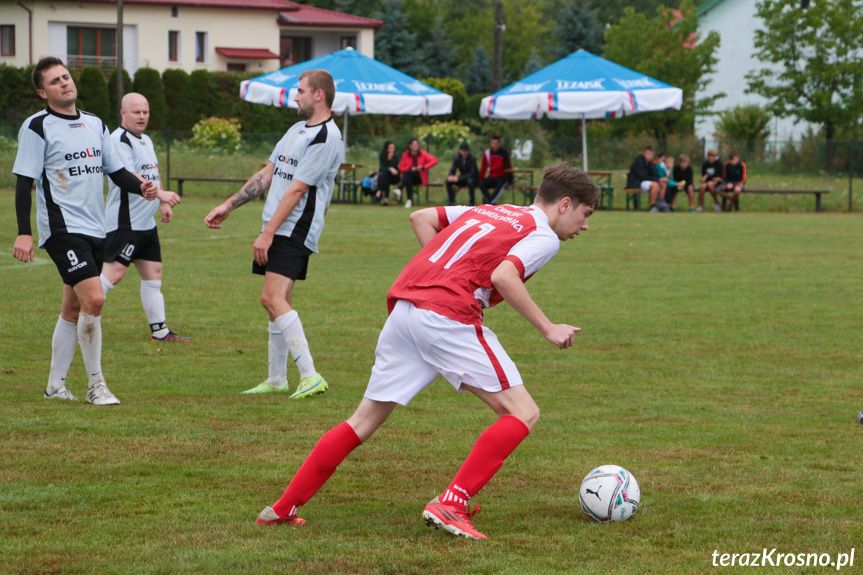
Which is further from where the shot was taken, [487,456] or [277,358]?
[277,358]

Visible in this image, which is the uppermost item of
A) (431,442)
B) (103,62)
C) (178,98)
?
(103,62)

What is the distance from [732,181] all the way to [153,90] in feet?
82.6

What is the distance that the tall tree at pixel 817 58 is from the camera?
37.6 metres

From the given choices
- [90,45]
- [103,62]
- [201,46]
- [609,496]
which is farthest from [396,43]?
[609,496]

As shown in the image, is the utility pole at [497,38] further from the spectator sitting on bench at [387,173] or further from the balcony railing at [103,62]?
the balcony railing at [103,62]

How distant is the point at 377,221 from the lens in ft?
71.3

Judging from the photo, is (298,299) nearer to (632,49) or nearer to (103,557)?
(103,557)

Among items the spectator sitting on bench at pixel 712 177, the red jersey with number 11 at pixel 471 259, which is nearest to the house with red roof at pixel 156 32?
the spectator sitting on bench at pixel 712 177

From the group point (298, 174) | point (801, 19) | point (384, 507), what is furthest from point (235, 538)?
point (801, 19)

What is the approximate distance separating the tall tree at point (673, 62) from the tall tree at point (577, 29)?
1401cm

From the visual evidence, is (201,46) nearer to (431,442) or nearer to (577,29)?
(577,29)

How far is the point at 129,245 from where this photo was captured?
28.4 ft

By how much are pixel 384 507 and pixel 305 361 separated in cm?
232

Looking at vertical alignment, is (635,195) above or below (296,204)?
above
